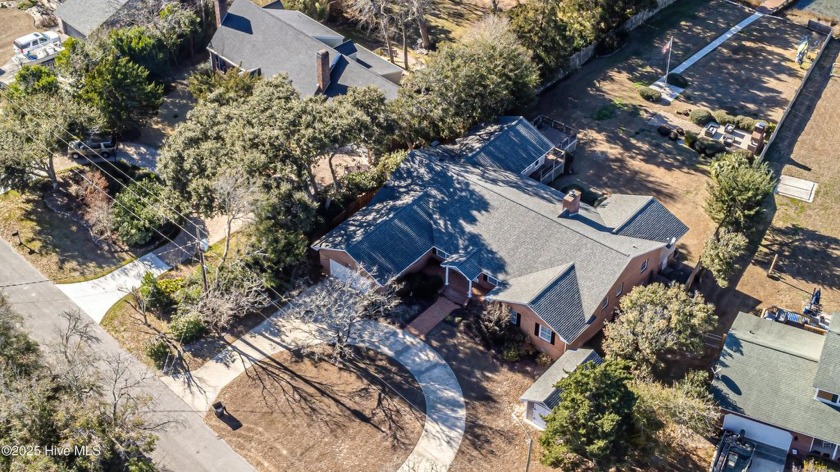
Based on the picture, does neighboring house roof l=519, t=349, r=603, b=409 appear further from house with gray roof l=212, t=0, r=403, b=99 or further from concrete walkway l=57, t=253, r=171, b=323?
house with gray roof l=212, t=0, r=403, b=99

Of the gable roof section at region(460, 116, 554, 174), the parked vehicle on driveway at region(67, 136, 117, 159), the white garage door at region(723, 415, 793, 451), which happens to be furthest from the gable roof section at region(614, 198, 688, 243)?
the parked vehicle on driveway at region(67, 136, 117, 159)

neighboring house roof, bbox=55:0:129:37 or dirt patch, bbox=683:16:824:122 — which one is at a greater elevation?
neighboring house roof, bbox=55:0:129:37

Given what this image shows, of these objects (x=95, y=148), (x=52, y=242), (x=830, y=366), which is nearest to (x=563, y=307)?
(x=830, y=366)

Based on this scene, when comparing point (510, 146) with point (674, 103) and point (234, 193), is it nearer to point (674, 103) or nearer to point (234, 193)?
point (674, 103)

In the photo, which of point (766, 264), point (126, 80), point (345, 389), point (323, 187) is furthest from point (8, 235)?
point (766, 264)

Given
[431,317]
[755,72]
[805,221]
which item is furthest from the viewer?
[755,72]

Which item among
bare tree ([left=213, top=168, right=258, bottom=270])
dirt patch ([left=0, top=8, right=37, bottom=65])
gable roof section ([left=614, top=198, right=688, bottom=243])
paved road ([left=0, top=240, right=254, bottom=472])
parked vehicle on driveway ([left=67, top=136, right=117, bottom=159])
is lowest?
paved road ([left=0, top=240, right=254, bottom=472])
